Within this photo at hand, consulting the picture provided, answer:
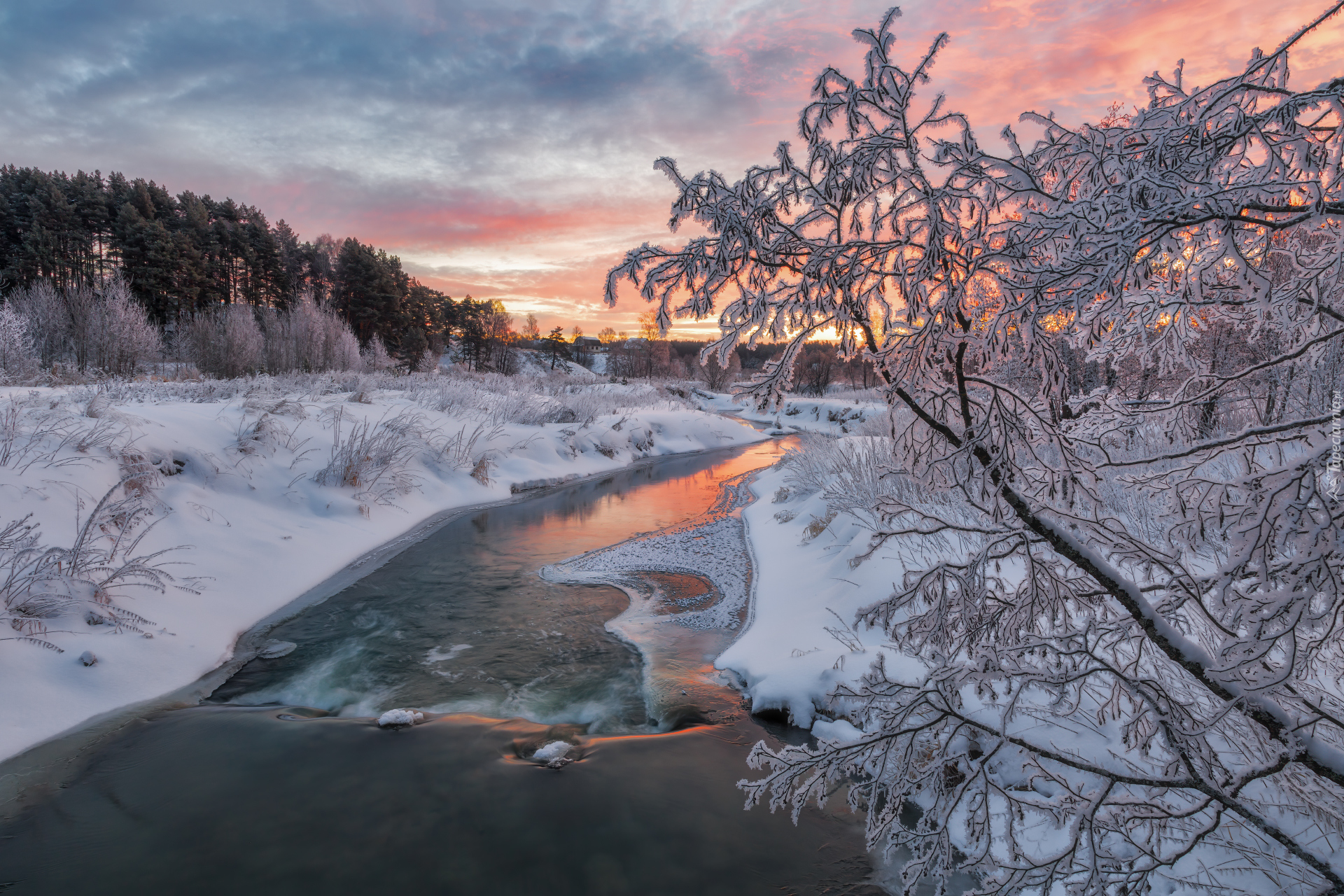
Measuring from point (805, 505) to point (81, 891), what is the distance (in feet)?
24.1

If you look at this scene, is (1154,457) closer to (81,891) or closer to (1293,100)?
(1293,100)

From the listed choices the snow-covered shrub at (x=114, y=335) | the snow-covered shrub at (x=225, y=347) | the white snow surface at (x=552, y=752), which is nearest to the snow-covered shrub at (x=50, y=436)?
the white snow surface at (x=552, y=752)

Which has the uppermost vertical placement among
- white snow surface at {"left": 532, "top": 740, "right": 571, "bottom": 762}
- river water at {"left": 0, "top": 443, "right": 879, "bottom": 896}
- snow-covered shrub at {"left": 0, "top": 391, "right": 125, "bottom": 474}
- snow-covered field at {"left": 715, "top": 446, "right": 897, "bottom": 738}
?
snow-covered shrub at {"left": 0, "top": 391, "right": 125, "bottom": 474}

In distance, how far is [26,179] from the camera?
32.0 meters

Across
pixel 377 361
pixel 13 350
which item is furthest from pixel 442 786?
pixel 377 361

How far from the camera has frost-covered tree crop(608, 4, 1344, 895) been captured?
127cm

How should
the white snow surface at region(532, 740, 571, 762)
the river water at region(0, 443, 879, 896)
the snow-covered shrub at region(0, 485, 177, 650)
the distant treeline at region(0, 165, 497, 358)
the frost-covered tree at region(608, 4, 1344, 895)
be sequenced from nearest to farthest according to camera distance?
the frost-covered tree at region(608, 4, 1344, 895), the river water at region(0, 443, 879, 896), the white snow surface at region(532, 740, 571, 762), the snow-covered shrub at region(0, 485, 177, 650), the distant treeline at region(0, 165, 497, 358)

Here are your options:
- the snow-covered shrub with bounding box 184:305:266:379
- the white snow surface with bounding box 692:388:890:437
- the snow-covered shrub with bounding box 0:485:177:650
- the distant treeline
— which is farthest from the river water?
the distant treeline

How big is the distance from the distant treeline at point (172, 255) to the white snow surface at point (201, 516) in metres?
22.0

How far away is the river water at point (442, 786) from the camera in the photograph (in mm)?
2633

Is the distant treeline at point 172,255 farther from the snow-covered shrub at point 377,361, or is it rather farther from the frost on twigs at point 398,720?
the frost on twigs at point 398,720

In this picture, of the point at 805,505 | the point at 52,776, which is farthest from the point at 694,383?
the point at 52,776

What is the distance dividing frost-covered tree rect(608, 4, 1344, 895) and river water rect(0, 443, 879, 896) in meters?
1.46

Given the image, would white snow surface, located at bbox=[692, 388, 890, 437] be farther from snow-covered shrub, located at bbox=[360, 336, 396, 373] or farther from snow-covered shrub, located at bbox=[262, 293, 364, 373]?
snow-covered shrub, located at bbox=[262, 293, 364, 373]
